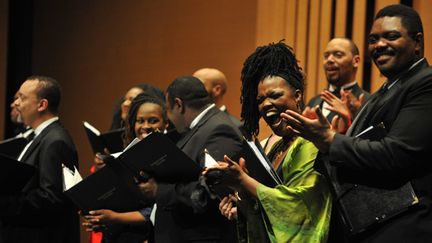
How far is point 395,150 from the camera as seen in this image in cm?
291

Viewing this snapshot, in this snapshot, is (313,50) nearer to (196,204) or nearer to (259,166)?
(196,204)

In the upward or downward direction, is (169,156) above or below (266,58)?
below

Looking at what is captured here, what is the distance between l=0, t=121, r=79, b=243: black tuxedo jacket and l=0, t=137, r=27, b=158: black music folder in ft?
0.71

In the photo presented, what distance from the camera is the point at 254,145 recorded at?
344 cm

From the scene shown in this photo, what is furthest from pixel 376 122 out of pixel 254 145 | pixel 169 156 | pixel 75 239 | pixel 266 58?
pixel 75 239

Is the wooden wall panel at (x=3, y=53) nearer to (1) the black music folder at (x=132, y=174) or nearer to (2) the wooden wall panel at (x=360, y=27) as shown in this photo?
(2) the wooden wall panel at (x=360, y=27)

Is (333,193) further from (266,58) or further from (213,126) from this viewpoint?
(213,126)

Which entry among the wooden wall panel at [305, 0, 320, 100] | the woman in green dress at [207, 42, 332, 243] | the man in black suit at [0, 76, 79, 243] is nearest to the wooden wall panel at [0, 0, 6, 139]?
the man in black suit at [0, 76, 79, 243]

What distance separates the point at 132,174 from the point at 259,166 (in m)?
1.21

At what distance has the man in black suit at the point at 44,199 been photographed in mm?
5035

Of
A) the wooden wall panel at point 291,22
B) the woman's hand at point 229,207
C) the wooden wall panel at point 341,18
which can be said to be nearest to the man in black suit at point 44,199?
the woman's hand at point 229,207

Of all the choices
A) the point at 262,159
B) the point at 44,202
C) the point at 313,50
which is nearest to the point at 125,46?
the point at 313,50

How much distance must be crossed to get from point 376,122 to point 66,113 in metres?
6.41

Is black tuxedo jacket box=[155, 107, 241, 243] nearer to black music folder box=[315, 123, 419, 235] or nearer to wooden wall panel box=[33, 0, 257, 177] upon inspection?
black music folder box=[315, 123, 419, 235]
